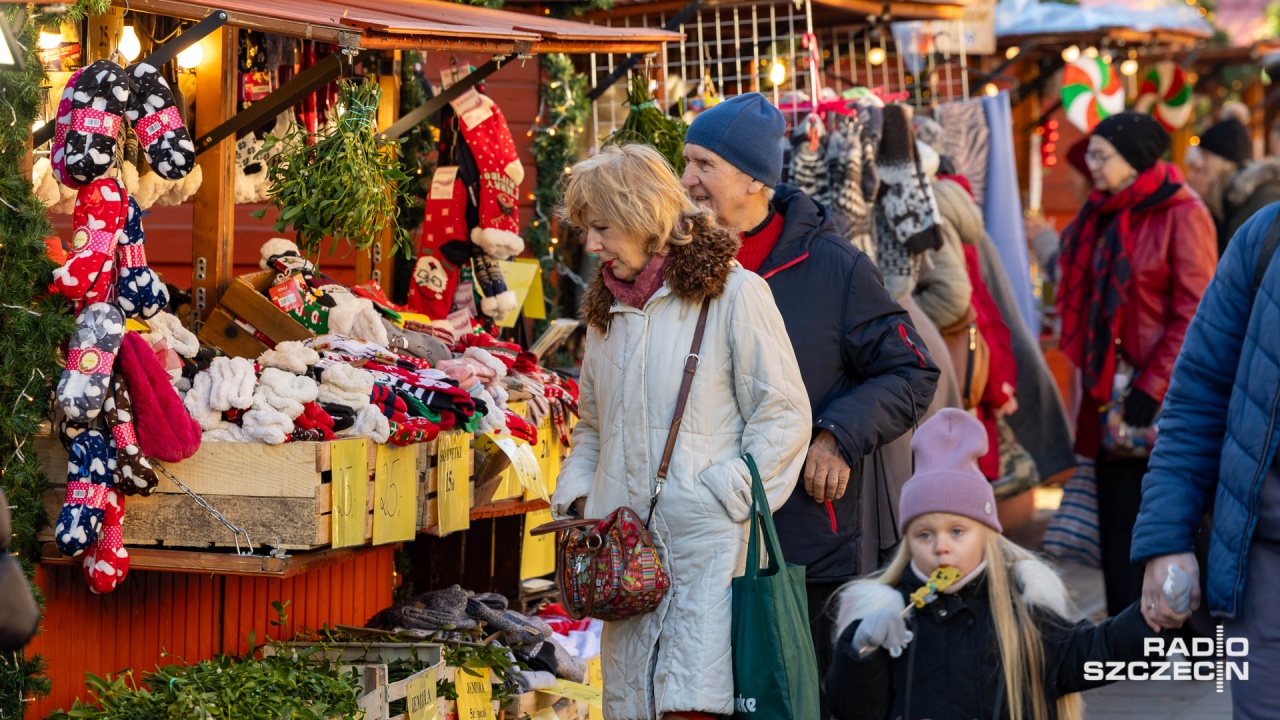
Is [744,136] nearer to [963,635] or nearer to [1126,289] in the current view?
[963,635]

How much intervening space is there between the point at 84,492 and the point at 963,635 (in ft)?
6.93

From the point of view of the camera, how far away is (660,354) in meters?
3.73

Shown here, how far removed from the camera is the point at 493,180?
6.06 meters

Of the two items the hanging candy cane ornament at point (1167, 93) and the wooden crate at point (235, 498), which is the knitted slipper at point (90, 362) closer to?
Answer: the wooden crate at point (235, 498)

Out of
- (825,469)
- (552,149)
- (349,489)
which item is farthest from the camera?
(552,149)

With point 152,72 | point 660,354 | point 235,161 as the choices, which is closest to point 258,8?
point 152,72

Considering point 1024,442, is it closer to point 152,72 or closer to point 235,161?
point 235,161

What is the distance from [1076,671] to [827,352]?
0.98 meters

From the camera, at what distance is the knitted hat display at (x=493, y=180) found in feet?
19.8

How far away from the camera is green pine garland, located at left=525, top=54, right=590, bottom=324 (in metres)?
7.04

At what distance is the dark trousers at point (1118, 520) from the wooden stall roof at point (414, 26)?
2904 mm

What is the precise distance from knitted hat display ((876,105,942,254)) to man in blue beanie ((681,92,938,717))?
301 cm

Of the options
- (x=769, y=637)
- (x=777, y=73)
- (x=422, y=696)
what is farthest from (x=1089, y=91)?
(x=769, y=637)

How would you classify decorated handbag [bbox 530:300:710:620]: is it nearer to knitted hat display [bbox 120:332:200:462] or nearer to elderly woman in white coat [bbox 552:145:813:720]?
elderly woman in white coat [bbox 552:145:813:720]
